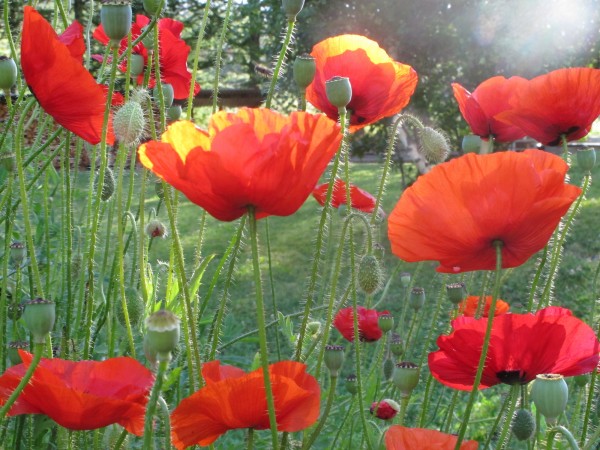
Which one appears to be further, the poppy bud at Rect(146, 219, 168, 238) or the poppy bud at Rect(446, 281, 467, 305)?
the poppy bud at Rect(146, 219, 168, 238)

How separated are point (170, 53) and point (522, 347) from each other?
0.83m

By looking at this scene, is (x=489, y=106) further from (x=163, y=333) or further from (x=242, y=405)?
(x=163, y=333)

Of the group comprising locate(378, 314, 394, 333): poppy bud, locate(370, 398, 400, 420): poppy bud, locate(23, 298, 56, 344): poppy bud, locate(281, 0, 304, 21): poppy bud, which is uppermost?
locate(281, 0, 304, 21): poppy bud

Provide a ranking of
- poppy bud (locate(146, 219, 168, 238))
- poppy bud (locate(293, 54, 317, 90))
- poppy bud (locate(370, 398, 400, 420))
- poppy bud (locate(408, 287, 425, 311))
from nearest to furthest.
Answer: poppy bud (locate(293, 54, 317, 90)) < poppy bud (locate(370, 398, 400, 420)) < poppy bud (locate(146, 219, 168, 238)) < poppy bud (locate(408, 287, 425, 311))

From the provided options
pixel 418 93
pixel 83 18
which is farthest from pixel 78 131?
pixel 83 18

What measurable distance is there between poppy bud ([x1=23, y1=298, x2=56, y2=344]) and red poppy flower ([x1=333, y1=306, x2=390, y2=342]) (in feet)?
3.07

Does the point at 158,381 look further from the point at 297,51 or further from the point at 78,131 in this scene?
the point at 297,51

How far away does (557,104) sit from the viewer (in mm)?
1153

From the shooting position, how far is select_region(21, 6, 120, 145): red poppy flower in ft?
3.15

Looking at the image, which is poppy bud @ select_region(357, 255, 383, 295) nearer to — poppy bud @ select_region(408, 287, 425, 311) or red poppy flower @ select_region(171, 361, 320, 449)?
red poppy flower @ select_region(171, 361, 320, 449)

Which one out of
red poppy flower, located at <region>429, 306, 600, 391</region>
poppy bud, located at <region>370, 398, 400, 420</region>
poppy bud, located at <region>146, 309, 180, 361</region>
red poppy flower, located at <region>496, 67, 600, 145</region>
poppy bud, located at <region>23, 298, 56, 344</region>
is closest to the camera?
poppy bud, located at <region>146, 309, 180, 361</region>

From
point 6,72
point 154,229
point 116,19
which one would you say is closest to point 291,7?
point 116,19

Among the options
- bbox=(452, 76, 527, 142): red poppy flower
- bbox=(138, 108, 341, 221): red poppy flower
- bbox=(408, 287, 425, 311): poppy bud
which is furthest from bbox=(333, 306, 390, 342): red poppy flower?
bbox=(138, 108, 341, 221): red poppy flower

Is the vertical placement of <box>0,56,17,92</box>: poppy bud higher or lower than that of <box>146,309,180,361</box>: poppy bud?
higher
